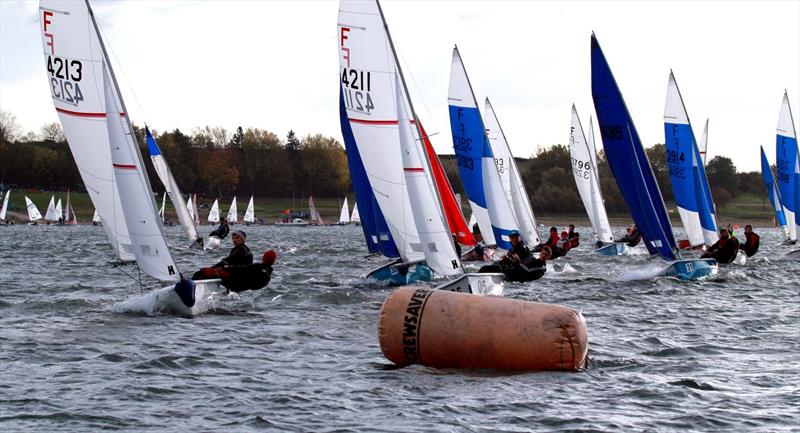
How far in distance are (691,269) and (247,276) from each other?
37.3 ft

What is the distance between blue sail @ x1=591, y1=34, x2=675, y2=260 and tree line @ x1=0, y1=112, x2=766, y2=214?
9050 centimetres

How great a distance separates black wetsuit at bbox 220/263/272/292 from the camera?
18.6 metres

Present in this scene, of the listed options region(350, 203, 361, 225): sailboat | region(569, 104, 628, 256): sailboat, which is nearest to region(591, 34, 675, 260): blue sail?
region(569, 104, 628, 256): sailboat

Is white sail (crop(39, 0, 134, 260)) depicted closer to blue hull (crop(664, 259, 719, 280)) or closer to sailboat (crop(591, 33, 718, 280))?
sailboat (crop(591, 33, 718, 280))

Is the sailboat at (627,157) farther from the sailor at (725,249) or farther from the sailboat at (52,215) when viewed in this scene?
the sailboat at (52,215)

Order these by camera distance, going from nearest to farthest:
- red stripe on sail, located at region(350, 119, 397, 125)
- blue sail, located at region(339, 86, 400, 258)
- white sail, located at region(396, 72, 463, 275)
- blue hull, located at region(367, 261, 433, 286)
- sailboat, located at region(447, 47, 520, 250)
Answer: white sail, located at region(396, 72, 463, 275), red stripe on sail, located at region(350, 119, 397, 125), blue hull, located at region(367, 261, 433, 286), blue sail, located at region(339, 86, 400, 258), sailboat, located at region(447, 47, 520, 250)

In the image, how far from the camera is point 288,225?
357 ft

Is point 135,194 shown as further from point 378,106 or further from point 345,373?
point 345,373

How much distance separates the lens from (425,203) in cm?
2172

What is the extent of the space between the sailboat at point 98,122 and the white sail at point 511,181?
17.9m

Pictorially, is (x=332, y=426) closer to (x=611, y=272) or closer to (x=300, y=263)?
(x=611, y=272)

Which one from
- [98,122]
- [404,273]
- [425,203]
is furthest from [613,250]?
[98,122]

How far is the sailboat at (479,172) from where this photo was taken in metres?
32.0

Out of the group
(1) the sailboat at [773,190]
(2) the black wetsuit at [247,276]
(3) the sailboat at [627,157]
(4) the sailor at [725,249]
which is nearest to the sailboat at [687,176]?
(4) the sailor at [725,249]
